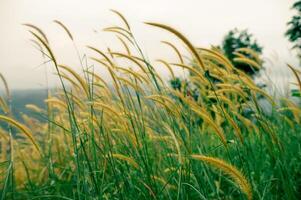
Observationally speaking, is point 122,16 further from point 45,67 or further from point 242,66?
point 242,66

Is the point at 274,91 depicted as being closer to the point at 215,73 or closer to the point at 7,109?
the point at 215,73

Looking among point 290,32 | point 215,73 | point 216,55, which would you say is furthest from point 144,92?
point 290,32

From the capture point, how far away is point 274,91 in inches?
113

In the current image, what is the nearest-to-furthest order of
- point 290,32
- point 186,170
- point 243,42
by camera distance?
1. point 186,170
2. point 290,32
3. point 243,42

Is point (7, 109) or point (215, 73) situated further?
point (215, 73)

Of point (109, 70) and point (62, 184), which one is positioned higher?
point (109, 70)

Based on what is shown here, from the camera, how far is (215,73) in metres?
2.37

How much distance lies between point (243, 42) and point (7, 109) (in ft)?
46.3

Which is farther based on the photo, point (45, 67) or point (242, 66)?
point (242, 66)

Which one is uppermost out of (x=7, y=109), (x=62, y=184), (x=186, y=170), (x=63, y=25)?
(x=63, y=25)

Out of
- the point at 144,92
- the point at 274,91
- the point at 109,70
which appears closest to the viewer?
the point at 109,70

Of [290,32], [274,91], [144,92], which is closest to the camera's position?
[144,92]

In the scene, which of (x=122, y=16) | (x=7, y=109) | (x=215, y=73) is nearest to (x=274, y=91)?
(x=215, y=73)

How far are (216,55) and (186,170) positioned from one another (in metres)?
0.56
